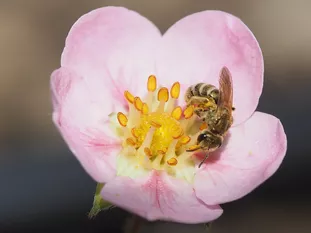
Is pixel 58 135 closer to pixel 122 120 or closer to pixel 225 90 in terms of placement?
pixel 122 120

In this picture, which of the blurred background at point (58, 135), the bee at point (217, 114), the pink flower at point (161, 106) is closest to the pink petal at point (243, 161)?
the pink flower at point (161, 106)

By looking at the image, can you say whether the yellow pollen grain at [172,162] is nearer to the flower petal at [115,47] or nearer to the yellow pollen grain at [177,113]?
the yellow pollen grain at [177,113]

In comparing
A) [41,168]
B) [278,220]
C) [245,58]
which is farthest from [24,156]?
[245,58]

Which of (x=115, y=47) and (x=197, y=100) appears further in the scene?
(x=115, y=47)

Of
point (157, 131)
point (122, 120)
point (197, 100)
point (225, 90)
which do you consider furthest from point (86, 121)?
point (225, 90)

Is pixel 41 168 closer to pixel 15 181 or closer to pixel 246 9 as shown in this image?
pixel 15 181

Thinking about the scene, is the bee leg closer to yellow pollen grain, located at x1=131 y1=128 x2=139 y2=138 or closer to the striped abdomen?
the striped abdomen
